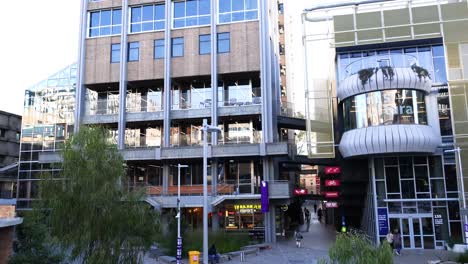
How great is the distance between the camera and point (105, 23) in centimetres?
4356

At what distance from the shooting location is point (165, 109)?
3953 centimetres

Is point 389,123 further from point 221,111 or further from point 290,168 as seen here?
point 290,168

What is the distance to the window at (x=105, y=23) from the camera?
4309 centimetres

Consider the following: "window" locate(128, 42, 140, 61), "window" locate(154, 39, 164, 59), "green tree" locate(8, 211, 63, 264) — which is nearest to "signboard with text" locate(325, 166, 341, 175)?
"window" locate(154, 39, 164, 59)

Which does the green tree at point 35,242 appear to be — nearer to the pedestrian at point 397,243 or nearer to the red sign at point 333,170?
the pedestrian at point 397,243

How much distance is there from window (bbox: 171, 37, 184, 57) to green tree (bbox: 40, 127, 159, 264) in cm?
2554

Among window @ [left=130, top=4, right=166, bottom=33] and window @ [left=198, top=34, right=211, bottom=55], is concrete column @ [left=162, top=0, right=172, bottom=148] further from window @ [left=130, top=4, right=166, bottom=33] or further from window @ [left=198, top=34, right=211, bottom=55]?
window @ [left=198, top=34, right=211, bottom=55]

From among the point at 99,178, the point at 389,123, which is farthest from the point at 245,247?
the point at 99,178

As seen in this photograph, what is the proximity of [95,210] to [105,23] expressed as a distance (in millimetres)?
33112

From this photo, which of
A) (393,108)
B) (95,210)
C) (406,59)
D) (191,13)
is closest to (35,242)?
(95,210)

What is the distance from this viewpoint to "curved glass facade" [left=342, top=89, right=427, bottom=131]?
31.1 m

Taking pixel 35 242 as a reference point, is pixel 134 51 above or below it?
above

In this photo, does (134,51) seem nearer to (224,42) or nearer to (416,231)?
(224,42)

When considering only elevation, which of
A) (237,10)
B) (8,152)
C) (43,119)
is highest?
(237,10)
